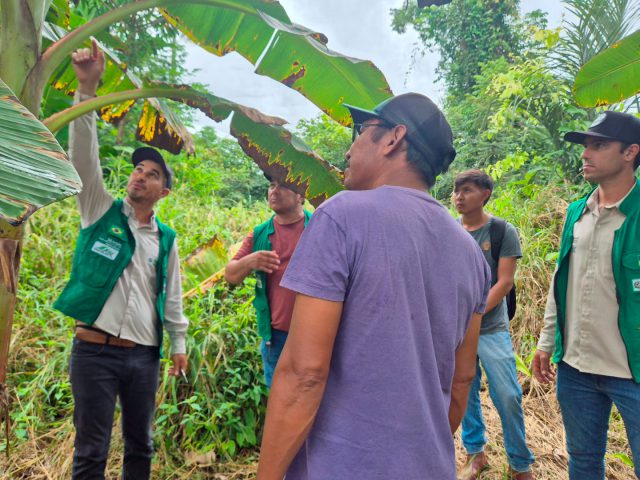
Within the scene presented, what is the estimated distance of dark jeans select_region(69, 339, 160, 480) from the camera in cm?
229

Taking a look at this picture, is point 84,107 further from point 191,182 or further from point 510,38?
point 510,38

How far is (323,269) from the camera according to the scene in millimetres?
1095

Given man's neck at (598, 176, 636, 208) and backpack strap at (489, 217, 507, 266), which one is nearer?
man's neck at (598, 176, 636, 208)

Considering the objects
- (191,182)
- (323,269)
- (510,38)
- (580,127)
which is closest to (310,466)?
(323,269)

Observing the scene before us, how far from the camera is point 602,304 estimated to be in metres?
2.10

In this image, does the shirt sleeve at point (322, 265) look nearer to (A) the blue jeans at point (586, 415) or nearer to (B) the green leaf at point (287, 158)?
(B) the green leaf at point (287, 158)

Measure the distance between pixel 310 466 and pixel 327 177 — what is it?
1.55 m

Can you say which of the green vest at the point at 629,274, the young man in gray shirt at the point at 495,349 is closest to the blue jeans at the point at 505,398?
the young man in gray shirt at the point at 495,349

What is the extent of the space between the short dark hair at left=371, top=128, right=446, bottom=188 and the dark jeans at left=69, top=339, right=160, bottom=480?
185 cm

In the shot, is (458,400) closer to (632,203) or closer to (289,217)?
(632,203)

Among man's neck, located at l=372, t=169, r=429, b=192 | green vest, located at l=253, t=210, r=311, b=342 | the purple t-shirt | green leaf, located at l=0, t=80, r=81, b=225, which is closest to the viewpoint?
green leaf, located at l=0, t=80, r=81, b=225

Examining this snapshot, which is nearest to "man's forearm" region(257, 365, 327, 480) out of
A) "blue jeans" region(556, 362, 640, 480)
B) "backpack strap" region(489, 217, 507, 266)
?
"blue jeans" region(556, 362, 640, 480)

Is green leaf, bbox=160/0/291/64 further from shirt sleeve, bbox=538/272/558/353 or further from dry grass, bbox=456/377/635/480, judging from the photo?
dry grass, bbox=456/377/635/480

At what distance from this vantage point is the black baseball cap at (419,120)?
1291mm
